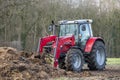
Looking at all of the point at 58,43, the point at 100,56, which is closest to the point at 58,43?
the point at 58,43

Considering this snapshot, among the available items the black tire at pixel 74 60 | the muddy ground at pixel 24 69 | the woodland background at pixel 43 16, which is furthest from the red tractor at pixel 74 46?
the woodland background at pixel 43 16

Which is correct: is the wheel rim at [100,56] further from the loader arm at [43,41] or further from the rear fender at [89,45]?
the loader arm at [43,41]

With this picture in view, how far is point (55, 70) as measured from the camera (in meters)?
13.1

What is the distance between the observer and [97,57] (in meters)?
17.3

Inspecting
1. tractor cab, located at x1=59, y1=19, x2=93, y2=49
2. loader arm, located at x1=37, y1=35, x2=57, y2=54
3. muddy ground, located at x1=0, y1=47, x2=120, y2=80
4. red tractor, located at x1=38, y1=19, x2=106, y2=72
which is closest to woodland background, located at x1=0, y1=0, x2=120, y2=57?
tractor cab, located at x1=59, y1=19, x2=93, y2=49

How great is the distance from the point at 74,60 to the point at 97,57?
256cm

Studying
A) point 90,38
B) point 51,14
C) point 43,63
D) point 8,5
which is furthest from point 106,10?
point 43,63

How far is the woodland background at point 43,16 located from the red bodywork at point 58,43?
1876 centimetres

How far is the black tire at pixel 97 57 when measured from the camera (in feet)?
54.5

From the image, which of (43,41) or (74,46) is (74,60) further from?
(43,41)

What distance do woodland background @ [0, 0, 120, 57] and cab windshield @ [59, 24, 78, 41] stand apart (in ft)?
57.9

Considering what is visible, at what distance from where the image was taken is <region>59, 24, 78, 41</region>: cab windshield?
643 inches

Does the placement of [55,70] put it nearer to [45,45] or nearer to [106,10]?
[45,45]

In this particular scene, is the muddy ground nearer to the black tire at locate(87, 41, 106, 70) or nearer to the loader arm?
the loader arm
